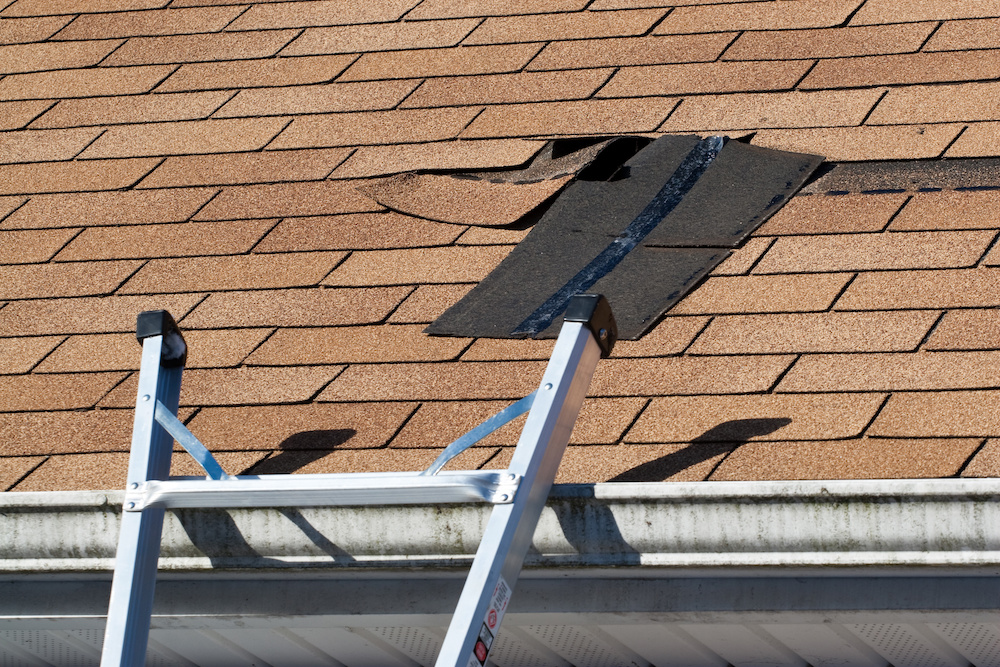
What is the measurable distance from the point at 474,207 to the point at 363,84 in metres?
0.82

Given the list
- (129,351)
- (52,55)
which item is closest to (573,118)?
(129,351)

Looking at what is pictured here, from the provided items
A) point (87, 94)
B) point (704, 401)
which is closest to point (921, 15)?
point (704, 401)

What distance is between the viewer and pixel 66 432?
275cm

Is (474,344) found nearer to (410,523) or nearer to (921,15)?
(410,523)

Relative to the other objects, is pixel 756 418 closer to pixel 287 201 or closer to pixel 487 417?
pixel 487 417

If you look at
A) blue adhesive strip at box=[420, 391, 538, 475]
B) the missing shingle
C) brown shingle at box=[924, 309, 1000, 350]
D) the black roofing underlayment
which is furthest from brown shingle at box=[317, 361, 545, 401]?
brown shingle at box=[924, 309, 1000, 350]

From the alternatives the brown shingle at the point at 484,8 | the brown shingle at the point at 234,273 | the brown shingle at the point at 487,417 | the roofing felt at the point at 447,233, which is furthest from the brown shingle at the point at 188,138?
the brown shingle at the point at 487,417

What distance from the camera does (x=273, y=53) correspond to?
4.10m

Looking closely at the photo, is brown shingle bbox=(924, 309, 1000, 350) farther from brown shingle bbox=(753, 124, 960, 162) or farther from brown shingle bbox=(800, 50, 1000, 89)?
brown shingle bbox=(800, 50, 1000, 89)

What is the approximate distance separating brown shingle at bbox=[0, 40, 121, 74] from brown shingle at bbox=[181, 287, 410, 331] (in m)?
1.58

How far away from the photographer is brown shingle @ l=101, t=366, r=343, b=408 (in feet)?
9.13

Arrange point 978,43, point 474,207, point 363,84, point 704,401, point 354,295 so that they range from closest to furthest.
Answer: point 704,401 → point 354,295 → point 474,207 → point 978,43 → point 363,84

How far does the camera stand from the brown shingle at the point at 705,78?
356 centimetres

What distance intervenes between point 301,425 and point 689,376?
33.7 inches
